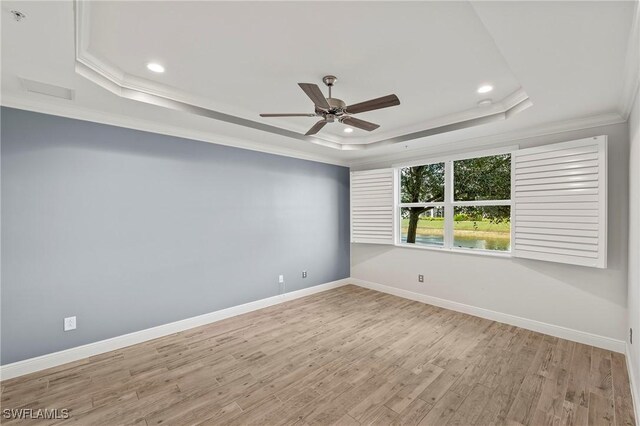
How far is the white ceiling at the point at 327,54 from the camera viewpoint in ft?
5.18

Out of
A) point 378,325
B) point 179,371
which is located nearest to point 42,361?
point 179,371

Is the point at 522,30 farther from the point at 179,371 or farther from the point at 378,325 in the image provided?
the point at 179,371

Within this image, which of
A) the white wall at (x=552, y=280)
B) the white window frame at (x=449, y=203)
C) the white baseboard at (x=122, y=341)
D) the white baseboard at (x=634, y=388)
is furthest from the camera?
the white window frame at (x=449, y=203)

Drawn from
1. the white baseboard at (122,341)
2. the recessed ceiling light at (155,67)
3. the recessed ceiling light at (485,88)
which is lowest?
the white baseboard at (122,341)

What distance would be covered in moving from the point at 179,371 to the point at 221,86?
8.98 ft

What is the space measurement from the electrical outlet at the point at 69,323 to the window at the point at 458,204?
4.57 m

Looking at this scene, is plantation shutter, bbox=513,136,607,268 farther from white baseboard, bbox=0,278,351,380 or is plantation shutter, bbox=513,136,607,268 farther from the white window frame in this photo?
white baseboard, bbox=0,278,351,380

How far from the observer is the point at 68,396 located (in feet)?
7.36

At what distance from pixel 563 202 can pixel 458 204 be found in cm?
126

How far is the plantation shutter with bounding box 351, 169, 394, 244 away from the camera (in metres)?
4.95

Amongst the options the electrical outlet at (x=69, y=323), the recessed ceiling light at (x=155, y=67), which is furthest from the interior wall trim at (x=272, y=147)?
the electrical outlet at (x=69, y=323)

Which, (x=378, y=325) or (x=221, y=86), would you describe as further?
(x=378, y=325)

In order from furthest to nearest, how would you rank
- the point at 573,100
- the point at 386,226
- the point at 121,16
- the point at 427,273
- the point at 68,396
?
1. the point at 386,226
2. the point at 427,273
3. the point at 573,100
4. the point at 68,396
5. the point at 121,16

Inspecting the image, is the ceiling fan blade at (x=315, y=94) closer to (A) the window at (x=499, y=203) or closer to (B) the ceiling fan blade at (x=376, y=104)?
(B) the ceiling fan blade at (x=376, y=104)
